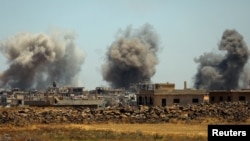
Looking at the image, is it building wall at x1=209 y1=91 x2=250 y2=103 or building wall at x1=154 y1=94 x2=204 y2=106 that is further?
building wall at x1=209 y1=91 x2=250 y2=103

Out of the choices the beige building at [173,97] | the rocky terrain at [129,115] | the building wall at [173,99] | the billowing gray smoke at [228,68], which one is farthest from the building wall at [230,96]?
the billowing gray smoke at [228,68]

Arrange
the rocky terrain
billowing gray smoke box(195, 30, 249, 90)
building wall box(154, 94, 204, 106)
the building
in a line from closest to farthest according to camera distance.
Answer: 1. the rocky terrain
2. building wall box(154, 94, 204, 106)
3. the building
4. billowing gray smoke box(195, 30, 249, 90)

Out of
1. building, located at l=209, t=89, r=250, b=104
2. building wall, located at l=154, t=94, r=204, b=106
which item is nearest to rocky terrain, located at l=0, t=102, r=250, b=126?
building wall, located at l=154, t=94, r=204, b=106

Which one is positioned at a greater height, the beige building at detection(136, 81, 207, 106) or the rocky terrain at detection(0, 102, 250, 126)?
the beige building at detection(136, 81, 207, 106)

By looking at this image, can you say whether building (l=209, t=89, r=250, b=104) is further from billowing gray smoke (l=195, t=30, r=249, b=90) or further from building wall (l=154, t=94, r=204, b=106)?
billowing gray smoke (l=195, t=30, r=249, b=90)

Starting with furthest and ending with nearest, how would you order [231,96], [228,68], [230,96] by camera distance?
[228,68] < [230,96] < [231,96]

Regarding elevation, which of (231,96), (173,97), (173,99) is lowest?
(173,99)

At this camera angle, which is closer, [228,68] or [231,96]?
[231,96]

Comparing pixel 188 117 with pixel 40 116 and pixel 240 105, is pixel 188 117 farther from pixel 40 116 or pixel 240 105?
pixel 40 116

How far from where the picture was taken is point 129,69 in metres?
167

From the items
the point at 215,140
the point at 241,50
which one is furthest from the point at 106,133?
the point at 241,50

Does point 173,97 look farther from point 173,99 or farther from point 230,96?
point 230,96

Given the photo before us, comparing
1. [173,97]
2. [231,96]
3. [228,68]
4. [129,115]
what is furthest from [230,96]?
[228,68]

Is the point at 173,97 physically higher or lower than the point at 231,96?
lower
